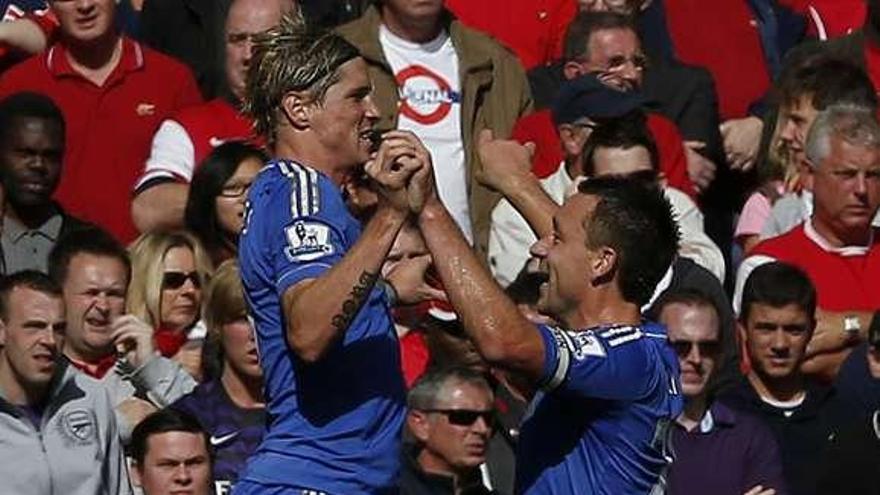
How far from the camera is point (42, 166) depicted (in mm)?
11711

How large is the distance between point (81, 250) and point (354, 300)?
3839mm

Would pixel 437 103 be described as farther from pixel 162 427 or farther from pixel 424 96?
pixel 162 427

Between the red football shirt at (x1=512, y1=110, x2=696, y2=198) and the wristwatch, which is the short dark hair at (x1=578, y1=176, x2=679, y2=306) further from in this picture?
the red football shirt at (x1=512, y1=110, x2=696, y2=198)

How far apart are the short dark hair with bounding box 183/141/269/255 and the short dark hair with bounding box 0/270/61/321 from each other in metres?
1.26

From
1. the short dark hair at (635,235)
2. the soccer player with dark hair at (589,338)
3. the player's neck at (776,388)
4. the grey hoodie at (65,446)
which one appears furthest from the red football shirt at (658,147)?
the short dark hair at (635,235)

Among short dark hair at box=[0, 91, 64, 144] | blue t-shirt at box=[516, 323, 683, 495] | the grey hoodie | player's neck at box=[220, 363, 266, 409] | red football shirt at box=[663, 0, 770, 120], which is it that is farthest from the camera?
red football shirt at box=[663, 0, 770, 120]

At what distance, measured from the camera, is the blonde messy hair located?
7797 mm

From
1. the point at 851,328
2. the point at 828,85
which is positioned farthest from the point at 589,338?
the point at 828,85

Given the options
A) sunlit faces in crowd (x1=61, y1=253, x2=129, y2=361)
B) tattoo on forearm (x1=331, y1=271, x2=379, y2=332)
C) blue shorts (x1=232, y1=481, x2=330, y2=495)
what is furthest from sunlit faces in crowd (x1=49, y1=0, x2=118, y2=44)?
tattoo on forearm (x1=331, y1=271, x2=379, y2=332)

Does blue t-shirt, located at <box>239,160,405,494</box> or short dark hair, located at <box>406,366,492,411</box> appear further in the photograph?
short dark hair, located at <box>406,366,492,411</box>

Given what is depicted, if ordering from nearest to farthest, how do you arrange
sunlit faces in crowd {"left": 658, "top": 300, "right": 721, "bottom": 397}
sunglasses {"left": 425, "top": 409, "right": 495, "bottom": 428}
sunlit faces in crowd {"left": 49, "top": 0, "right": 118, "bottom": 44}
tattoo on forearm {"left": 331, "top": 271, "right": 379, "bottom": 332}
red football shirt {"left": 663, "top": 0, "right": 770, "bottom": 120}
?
tattoo on forearm {"left": 331, "top": 271, "right": 379, "bottom": 332}, sunglasses {"left": 425, "top": 409, "right": 495, "bottom": 428}, sunlit faces in crowd {"left": 658, "top": 300, "right": 721, "bottom": 397}, sunlit faces in crowd {"left": 49, "top": 0, "right": 118, "bottom": 44}, red football shirt {"left": 663, "top": 0, "right": 770, "bottom": 120}

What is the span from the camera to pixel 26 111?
38.6 ft

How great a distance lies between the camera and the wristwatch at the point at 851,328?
11.5m

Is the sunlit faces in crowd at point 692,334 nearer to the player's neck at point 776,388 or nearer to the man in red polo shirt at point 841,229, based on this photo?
the player's neck at point 776,388
